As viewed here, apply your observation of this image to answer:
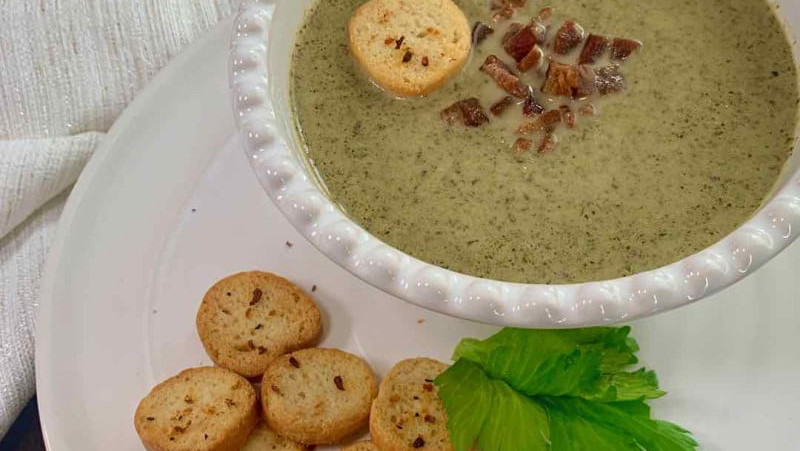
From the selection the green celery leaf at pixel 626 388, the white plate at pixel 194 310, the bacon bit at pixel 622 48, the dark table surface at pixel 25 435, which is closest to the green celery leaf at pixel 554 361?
the green celery leaf at pixel 626 388

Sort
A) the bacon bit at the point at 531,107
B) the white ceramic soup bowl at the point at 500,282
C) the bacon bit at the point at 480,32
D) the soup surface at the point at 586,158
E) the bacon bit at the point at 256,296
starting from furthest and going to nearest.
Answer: the bacon bit at the point at 256,296 < the bacon bit at the point at 480,32 < the bacon bit at the point at 531,107 < the soup surface at the point at 586,158 < the white ceramic soup bowl at the point at 500,282

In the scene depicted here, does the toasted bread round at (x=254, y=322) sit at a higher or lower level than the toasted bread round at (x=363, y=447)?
higher

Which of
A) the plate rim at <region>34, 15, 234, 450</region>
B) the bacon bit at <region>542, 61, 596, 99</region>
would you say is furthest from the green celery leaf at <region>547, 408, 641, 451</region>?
the plate rim at <region>34, 15, 234, 450</region>

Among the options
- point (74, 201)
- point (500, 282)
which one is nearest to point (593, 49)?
point (500, 282)

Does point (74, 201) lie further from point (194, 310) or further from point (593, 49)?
point (593, 49)

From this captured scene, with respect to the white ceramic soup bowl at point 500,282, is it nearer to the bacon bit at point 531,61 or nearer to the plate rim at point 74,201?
the bacon bit at point 531,61

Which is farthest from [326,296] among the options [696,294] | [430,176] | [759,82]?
[759,82]

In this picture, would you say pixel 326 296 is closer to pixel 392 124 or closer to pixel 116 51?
pixel 392 124
